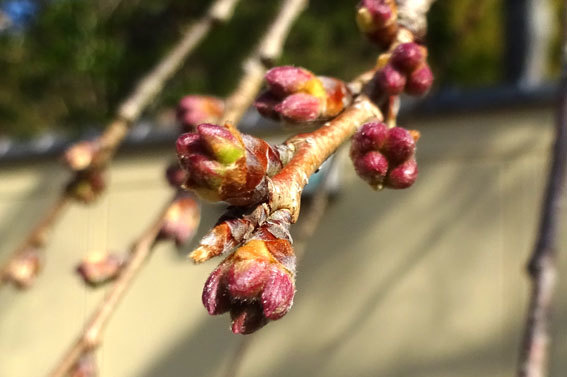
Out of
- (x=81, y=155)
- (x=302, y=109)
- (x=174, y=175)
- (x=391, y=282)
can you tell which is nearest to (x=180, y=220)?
(x=174, y=175)

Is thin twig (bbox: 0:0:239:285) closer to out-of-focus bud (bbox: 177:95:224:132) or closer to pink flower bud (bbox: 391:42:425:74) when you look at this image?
out-of-focus bud (bbox: 177:95:224:132)

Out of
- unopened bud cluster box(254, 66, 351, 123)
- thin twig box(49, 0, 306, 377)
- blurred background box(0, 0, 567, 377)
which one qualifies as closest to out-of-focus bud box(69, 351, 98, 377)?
thin twig box(49, 0, 306, 377)

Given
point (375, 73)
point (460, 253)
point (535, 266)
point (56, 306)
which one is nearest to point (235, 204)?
point (375, 73)

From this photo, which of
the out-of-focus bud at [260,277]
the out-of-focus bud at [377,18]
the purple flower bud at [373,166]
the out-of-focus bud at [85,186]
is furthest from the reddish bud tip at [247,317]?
the out-of-focus bud at [85,186]

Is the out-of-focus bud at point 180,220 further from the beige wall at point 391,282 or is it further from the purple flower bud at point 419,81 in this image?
the beige wall at point 391,282

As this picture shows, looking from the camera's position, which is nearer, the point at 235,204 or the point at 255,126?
the point at 235,204

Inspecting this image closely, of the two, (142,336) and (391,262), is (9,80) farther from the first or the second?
(391,262)
